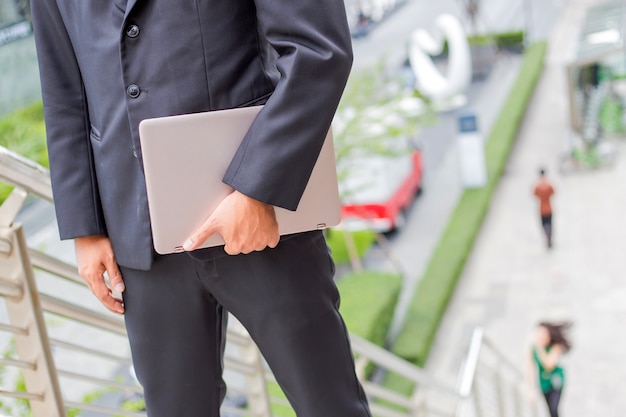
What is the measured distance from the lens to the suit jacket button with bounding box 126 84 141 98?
1.62 metres

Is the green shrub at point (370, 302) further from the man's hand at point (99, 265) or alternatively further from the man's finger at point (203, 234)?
the man's finger at point (203, 234)

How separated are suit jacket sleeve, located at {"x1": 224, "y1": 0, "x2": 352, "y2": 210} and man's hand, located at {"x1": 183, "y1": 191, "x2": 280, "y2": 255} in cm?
3

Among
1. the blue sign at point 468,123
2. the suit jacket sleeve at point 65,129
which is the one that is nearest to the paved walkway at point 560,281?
the blue sign at point 468,123

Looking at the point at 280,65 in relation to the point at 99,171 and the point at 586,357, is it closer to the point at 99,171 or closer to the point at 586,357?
the point at 99,171

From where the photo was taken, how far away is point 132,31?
5.26 feet

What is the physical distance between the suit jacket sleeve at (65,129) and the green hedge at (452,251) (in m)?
9.18

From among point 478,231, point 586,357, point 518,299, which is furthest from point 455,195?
point 586,357

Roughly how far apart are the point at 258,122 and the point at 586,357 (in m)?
9.03

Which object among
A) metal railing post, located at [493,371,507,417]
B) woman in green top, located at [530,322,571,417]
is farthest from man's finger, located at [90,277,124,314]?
woman in green top, located at [530,322,571,417]

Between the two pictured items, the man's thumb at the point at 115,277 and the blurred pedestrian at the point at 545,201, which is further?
the blurred pedestrian at the point at 545,201

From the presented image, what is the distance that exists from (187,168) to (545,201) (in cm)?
1141

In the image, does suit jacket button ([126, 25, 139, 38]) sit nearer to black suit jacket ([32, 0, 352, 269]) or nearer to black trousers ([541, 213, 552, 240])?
black suit jacket ([32, 0, 352, 269])

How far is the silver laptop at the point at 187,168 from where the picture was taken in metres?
1.55

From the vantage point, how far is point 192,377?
181 centimetres
